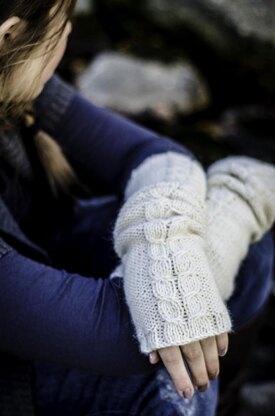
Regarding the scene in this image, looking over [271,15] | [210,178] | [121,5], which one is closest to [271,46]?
[271,15]

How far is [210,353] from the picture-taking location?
0.94 m

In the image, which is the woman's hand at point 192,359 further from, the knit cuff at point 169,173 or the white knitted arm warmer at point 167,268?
the knit cuff at point 169,173

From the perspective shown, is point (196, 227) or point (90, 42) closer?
point (196, 227)

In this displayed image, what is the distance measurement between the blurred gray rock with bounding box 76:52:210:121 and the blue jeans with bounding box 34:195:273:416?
1214 millimetres

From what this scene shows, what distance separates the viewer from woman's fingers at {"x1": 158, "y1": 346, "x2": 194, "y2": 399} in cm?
91

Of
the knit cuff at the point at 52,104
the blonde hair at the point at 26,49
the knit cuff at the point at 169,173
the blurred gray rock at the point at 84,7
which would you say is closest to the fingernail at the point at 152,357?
the knit cuff at the point at 169,173

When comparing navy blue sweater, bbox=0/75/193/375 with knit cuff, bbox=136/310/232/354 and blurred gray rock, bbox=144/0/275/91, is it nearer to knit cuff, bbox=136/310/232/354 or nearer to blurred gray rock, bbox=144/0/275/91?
knit cuff, bbox=136/310/232/354

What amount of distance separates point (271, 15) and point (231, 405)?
156cm

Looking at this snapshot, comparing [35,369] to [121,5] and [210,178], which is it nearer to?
[210,178]

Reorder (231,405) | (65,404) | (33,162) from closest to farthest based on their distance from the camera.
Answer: (65,404), (33,162), (231,405)

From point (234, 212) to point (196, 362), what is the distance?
0.32 metres

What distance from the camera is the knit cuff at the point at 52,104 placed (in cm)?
134

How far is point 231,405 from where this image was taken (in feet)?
4.84

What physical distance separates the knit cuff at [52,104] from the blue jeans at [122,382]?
0.74 ft
